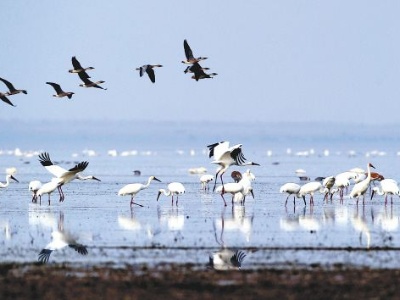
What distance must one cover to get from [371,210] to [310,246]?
8573mm

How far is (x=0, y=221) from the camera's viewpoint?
20906mm

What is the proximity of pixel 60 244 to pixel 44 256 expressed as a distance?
5.26 feet

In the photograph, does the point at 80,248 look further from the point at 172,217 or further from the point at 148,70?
the point at 148,70

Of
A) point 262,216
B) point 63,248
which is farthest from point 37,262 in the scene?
point 262,216

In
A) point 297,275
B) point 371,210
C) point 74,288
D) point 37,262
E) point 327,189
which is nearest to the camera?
point 74,288

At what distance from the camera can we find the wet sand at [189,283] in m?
11.8

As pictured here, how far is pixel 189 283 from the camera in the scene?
1254cm

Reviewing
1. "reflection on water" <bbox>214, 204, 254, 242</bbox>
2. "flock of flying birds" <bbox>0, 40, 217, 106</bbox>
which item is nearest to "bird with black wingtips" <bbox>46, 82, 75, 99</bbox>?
"flock of flying birds" <bbox>0, 40, 217, 106</bbox>

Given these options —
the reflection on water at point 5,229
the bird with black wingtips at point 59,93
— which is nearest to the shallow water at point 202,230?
the reflection on water at point 5,229

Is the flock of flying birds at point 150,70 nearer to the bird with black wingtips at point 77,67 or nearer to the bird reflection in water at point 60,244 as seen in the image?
the bird with black wingtips at point 77,67

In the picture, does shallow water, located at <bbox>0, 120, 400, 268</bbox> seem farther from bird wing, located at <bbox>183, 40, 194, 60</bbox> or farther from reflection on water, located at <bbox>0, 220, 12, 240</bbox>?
bird wing, located at <bbox>183, 40, 194, 60</bbox>

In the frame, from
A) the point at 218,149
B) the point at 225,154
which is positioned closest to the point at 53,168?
the point at 218,149

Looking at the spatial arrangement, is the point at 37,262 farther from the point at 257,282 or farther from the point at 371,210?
the point at 371,210

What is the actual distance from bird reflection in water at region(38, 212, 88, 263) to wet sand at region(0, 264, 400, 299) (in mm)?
1261
